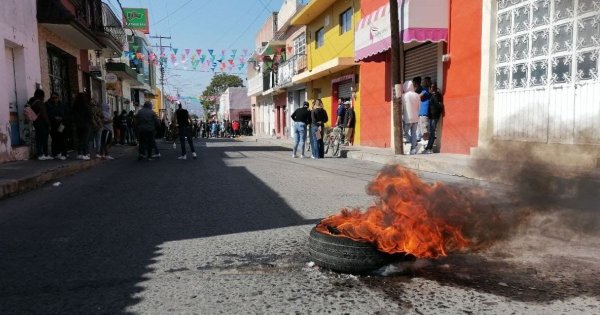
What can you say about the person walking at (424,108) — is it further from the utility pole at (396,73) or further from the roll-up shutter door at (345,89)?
the roll-up shutter door at (345,89)

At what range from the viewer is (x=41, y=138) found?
34.6 feet

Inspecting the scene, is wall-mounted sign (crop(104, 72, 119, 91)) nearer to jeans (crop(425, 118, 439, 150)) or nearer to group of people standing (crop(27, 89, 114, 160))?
group of people standing (crop(27, 89, 114, 160))

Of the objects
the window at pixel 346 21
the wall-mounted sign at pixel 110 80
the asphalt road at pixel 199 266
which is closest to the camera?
the asphalt road at pixel 199 266

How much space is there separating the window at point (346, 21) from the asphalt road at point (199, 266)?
14.3 m

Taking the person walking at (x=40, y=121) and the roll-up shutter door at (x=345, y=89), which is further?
the roll-up shutter door at (x=345, y=89)

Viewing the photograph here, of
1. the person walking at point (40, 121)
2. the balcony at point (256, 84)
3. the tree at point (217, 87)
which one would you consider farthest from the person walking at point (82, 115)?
the tree at point (217, 87)

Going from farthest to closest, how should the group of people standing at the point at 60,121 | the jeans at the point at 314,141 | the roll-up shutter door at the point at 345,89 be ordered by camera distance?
the roll-up shutter door at the point at 345,89
the jeans at the point at 314,141
the group of people standing at the point at 60,121

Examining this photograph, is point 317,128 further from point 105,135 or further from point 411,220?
point 411,220

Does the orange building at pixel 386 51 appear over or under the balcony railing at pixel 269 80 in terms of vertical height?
under

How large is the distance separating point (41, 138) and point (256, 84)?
108 feet

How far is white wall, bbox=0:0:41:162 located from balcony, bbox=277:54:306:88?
16.5 meters

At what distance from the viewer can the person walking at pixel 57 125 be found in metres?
10.6

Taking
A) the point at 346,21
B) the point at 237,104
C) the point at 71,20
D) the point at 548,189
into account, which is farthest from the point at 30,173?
the point at 237,104

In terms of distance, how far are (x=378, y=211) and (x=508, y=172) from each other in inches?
66.0
